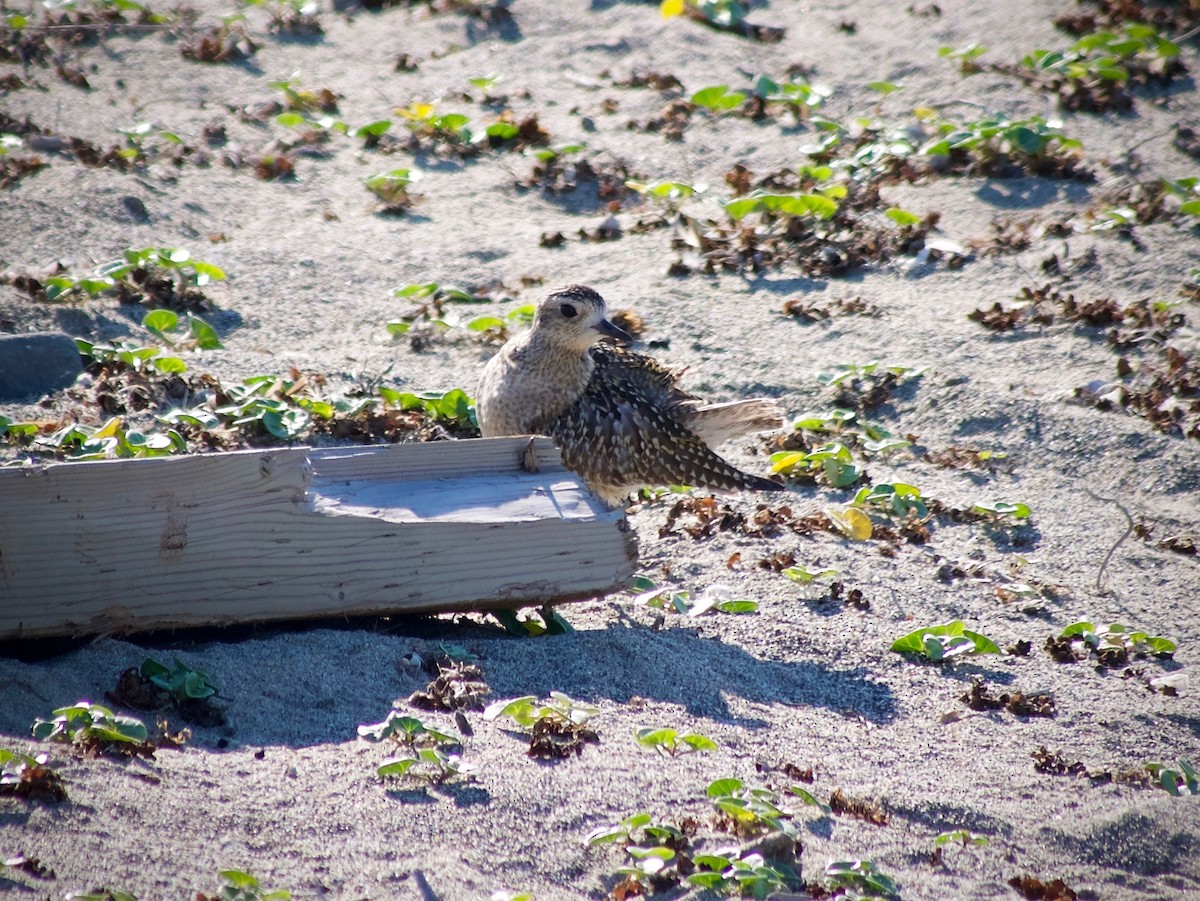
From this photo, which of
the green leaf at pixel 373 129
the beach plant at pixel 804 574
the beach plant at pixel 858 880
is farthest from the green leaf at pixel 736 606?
the green leaf at pixel 373 129

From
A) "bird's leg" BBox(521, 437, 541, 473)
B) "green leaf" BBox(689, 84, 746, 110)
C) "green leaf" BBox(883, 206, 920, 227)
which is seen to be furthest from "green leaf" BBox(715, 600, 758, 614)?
"green leaf" BBox(689, 84, 746, 110)

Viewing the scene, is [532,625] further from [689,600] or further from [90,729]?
[90,729]

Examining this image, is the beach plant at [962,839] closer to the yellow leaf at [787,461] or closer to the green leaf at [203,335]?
the yellow leaf at [787,461]

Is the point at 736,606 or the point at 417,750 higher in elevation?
the point at 417,750

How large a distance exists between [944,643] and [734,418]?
1.85m

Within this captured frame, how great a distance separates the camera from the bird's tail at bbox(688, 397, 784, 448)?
5.96 m

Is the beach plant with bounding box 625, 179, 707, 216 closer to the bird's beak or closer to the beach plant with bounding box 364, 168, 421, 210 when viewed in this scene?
the beach plant with bounding box 364, 168, 421, 210

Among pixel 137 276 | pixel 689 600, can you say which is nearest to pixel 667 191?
pixel 137 276

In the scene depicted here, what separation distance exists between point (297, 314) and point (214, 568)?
376cm

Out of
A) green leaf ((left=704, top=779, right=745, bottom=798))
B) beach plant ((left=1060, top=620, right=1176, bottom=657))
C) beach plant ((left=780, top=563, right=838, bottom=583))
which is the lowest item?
beach plant ((left=780, top=563, right=838, bottom=583))

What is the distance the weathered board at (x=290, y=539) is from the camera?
3525 mm

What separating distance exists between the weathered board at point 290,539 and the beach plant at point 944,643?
3.96 feet

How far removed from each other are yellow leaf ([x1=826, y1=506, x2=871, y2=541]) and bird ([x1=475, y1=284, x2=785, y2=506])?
1.19ft

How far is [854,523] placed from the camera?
5.39 meters
